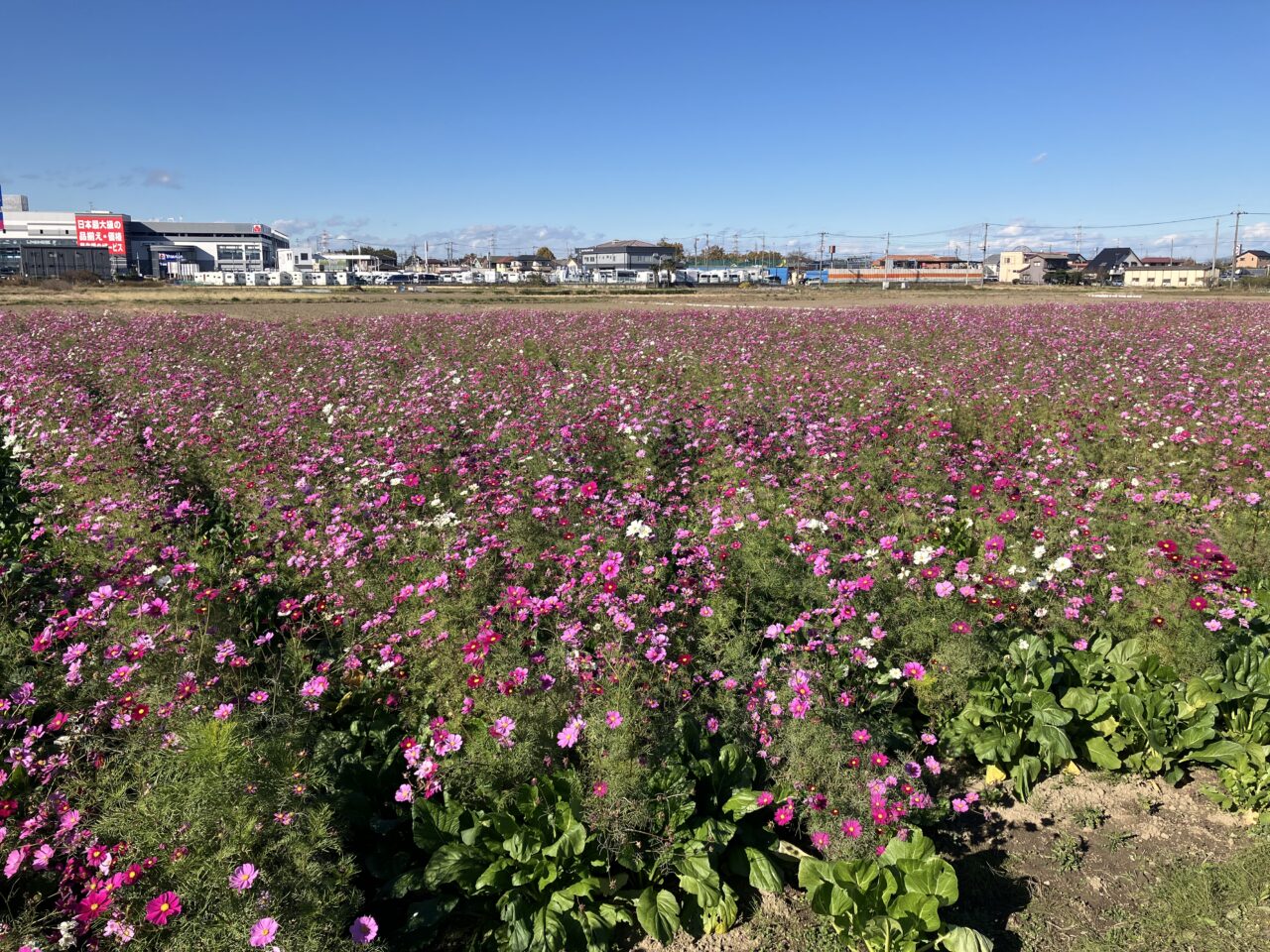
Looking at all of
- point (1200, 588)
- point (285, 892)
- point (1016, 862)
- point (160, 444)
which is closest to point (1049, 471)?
point (1200, 588)

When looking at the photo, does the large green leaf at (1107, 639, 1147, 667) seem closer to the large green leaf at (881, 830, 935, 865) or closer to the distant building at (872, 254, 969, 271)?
the large green leaf at (881, 830, 935, 865)

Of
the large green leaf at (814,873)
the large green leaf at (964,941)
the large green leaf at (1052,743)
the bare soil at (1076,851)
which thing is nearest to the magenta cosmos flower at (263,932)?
the large green leaf at (814,873)

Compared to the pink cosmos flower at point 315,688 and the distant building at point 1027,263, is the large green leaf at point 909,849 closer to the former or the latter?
the pink cosmos flower at point 315,688

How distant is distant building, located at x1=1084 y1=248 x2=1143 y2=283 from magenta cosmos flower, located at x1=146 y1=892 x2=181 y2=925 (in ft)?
416

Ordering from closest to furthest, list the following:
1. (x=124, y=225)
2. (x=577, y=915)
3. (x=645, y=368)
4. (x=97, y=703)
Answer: (x=577, y=915) → (x=97, y=703) → (x=645, y=368) → (x=124, y=225)

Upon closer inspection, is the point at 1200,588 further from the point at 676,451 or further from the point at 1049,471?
the point at 676,451

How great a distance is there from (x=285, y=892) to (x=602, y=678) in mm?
1433

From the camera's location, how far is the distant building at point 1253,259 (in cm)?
11631

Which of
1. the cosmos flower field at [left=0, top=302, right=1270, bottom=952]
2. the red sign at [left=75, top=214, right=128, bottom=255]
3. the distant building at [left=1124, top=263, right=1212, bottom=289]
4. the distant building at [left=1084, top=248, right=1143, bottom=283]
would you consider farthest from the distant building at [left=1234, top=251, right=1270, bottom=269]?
the red sign at [left=75, top=214, right=128, bottom=255]

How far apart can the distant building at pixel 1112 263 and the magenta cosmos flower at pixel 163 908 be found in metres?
127

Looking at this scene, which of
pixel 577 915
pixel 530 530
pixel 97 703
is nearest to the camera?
pixel 577 915

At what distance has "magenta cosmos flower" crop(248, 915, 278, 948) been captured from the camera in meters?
2.07

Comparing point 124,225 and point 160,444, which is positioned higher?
point 124,225

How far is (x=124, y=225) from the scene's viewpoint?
12050 centimetres
